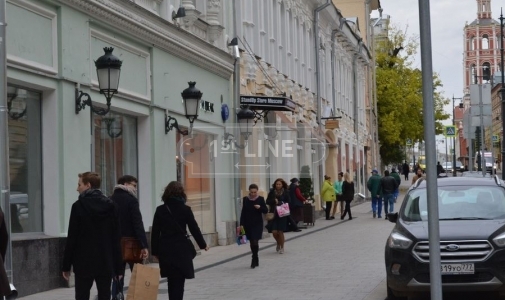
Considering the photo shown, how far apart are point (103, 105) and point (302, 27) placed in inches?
904

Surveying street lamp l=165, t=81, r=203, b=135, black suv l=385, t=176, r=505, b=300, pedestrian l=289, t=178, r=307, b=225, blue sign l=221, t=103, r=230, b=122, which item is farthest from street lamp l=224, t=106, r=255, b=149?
black suv l=385, t=176, r=505, b=300

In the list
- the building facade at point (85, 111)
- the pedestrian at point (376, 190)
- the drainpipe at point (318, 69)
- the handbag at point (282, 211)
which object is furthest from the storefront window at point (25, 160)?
the drainpipe at point (318, 69)

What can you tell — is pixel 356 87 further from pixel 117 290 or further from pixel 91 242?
pixel 91 242

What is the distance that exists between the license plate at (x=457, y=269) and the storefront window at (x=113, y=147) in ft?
22.1

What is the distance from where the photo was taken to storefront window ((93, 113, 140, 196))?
18312mm

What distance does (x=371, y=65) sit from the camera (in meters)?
67.1

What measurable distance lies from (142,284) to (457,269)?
160 inches

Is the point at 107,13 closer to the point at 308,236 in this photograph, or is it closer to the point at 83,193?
the point at 83,193

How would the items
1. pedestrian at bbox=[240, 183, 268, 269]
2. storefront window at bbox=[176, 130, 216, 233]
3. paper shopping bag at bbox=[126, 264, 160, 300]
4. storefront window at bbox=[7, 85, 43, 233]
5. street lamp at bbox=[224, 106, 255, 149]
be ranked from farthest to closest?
street lamp at bbox=[224, 106, 255, 149], storefront window at bbox=[176, 130, 216, 233], pedestrian at bbox=[240, 183, 268, 269], storefront window at bbox=[7, 85, 43, 233], paper shopping bag at bbox=[126, 264, 160, 300]

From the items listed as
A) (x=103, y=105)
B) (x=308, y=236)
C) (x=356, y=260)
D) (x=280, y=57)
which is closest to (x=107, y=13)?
(x=103, y=105)

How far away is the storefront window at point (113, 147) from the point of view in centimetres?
1831

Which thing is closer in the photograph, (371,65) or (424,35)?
(424,35)

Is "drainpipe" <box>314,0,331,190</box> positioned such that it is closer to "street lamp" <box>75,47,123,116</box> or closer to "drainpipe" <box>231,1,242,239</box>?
"drainpipe" <box>231,1,242,239</box>

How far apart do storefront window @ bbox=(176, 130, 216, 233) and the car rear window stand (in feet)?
28.5
